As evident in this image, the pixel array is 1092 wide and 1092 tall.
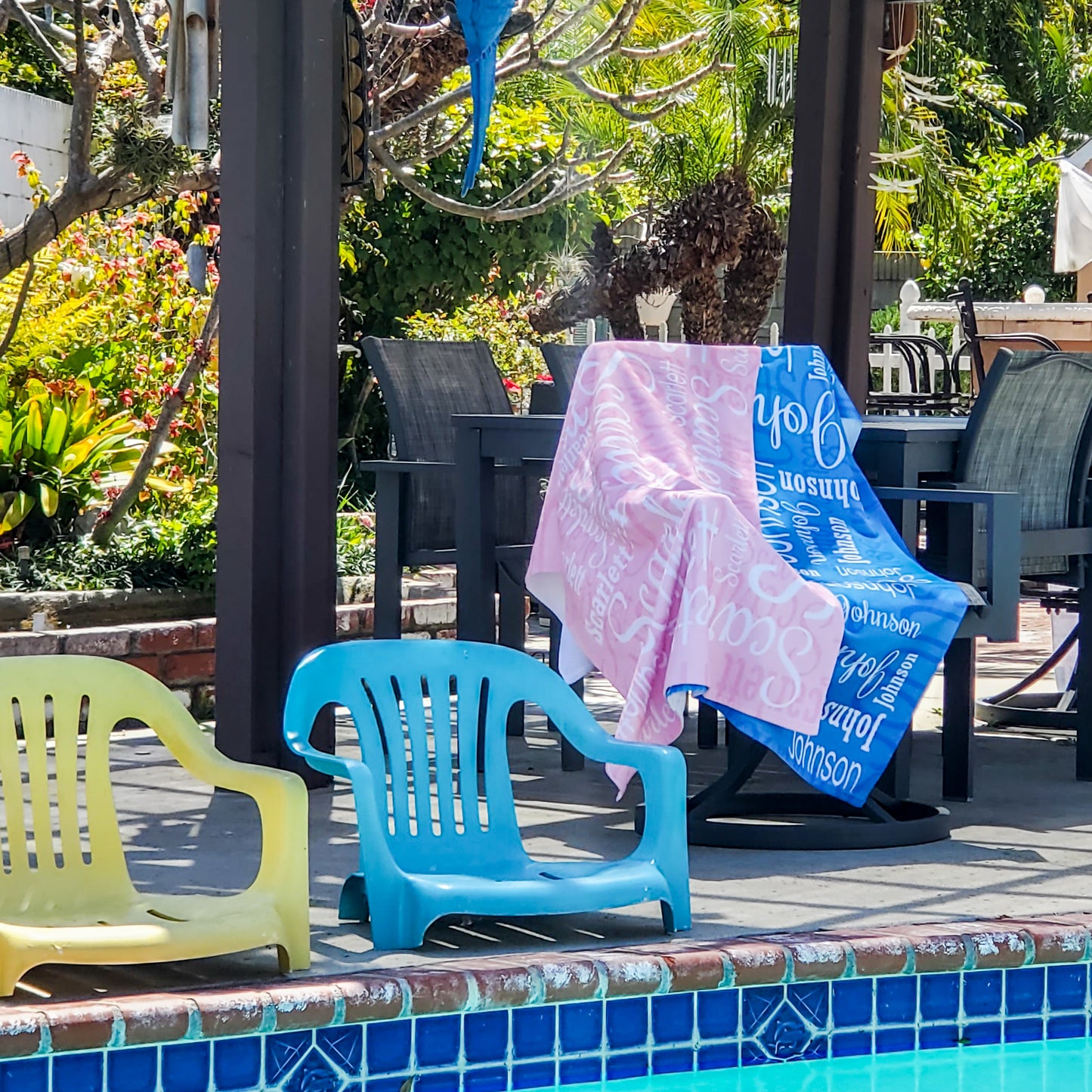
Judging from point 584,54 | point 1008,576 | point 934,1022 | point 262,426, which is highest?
point 584,54

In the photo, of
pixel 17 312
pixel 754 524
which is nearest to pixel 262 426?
pixel 754 524

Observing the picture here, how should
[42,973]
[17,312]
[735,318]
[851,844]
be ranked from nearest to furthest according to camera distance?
[42,973], [851,844], [17,312], [735,318]

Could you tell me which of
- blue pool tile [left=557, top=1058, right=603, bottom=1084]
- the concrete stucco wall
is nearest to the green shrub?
the concrete stucco wall

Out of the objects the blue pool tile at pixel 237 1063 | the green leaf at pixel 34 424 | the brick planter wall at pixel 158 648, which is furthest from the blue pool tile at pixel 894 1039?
the green leaf at pixel 34 424

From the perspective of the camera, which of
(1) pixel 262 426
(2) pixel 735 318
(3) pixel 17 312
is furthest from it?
(2) pixel 735 318

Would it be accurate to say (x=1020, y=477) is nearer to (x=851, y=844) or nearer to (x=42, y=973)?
(x=851, y=844)

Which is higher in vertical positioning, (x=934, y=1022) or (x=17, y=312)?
(x=17, y=312)

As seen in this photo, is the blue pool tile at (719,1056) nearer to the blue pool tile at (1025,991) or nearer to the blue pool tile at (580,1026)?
the blue pool tile at (580,1026)

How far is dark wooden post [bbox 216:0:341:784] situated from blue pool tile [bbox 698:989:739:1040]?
1.73m

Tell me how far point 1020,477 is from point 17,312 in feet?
11.0

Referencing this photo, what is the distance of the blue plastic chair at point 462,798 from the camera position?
9.56 ft

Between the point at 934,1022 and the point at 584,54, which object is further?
the point at 584,54

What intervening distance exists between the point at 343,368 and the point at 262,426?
4.44 metres

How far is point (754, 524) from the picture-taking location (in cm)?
380
